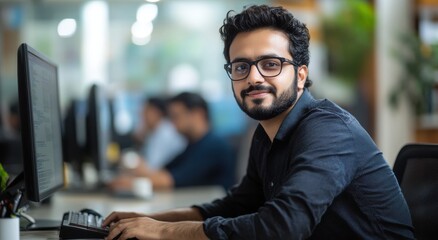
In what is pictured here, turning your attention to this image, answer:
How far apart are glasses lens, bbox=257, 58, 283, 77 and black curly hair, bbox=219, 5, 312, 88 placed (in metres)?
0.07

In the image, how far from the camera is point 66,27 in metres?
8.22

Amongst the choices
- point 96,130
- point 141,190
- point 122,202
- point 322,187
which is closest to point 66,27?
point 96,130

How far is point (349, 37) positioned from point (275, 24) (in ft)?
16.7

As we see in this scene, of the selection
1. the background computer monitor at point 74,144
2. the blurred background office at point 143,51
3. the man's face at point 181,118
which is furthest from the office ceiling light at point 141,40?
the background computer monitor at point 74,144

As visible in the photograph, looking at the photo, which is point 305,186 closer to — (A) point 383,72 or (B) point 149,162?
(B) point 149,162

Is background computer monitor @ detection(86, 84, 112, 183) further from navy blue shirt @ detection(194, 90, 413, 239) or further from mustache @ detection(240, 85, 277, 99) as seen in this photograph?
mustache @ detection(240, 85, 277, 99)

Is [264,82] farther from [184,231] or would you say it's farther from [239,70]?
[184,231]

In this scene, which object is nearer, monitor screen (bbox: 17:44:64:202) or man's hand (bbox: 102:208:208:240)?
man's hand (bbox: 102:208:208:240)

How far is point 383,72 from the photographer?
22.2 feet

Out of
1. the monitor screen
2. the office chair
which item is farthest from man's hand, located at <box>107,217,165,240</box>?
the office chair

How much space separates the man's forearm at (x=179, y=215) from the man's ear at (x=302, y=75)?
0.55 m

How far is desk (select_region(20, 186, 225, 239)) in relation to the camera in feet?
10.2

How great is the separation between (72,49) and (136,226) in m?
6.85

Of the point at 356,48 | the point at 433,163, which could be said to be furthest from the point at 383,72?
the point at 433,163
